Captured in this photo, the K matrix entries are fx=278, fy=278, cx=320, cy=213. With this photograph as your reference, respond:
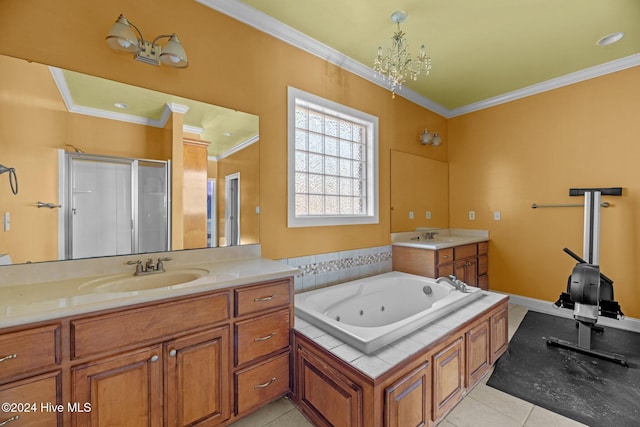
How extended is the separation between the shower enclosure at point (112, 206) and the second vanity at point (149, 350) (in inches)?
6.7

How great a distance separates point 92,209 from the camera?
5.14ft

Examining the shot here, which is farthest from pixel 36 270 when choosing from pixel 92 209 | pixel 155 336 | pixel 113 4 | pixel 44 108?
pixel 113 4

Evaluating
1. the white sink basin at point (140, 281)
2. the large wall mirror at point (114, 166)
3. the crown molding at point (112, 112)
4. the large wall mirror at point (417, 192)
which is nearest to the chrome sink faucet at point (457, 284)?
the large wall mirror at point (417, 192)

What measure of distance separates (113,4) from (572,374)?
154 inches

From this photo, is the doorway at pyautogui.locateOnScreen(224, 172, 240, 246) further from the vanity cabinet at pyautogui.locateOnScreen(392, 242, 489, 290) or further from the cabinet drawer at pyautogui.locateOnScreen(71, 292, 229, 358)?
the vanity cabinet at pyautogui.locateOnScreen(392, 242, 489, 290)

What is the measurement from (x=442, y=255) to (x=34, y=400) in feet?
9.91

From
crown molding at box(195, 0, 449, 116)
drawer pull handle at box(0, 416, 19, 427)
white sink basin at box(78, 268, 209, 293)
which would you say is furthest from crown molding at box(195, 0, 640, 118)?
drawer pull handle at box(0, 416, 19, 427)

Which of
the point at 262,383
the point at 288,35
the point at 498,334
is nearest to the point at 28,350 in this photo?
the point at 262,383

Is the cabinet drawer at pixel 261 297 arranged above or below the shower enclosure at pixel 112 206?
below

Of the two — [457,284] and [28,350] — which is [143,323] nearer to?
[28,350]

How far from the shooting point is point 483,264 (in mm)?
3629

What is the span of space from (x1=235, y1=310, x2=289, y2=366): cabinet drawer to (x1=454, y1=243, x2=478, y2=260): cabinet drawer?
2.28 metres

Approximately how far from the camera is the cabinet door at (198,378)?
132 cm

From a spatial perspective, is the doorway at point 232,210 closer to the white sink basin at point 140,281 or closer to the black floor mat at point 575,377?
the white sink basin at point 140,281
